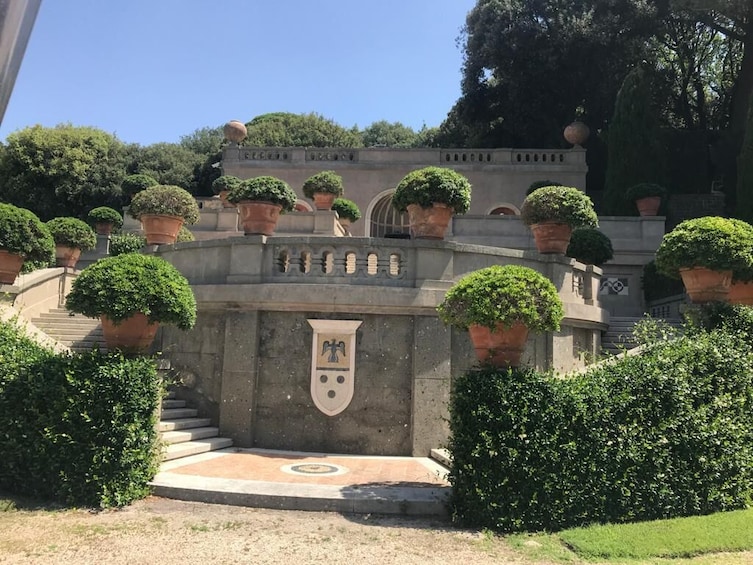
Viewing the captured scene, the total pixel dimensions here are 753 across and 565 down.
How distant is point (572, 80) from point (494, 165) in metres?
7.66

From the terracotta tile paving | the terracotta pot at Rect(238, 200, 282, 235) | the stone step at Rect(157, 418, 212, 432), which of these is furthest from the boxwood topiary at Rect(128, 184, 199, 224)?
the terracotta tile paving

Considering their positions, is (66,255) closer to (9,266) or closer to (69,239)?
(69,239)

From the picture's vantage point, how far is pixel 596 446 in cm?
635

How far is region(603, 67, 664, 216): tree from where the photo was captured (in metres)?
24.8

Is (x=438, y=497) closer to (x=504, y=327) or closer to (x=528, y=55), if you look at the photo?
(x=504, y=327)

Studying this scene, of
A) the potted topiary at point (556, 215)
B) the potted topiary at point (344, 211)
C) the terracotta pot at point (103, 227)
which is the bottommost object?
the potted topiary at point (556, 215)

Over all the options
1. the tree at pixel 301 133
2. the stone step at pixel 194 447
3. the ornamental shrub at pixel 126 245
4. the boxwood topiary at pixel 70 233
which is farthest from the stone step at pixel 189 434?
the tree at pixel 301 133

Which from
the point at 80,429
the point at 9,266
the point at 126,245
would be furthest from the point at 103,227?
the point at 80,429

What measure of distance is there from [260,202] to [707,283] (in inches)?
308

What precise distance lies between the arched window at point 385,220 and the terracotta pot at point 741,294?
18.5 metres

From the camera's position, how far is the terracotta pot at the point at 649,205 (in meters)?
20.3

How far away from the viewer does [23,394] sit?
6992 mm

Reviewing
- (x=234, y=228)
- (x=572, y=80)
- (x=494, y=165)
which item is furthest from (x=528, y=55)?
(x=234, y=228)

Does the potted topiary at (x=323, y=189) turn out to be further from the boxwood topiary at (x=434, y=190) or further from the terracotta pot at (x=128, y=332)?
the terracotta pot at (x=128, y=332)
